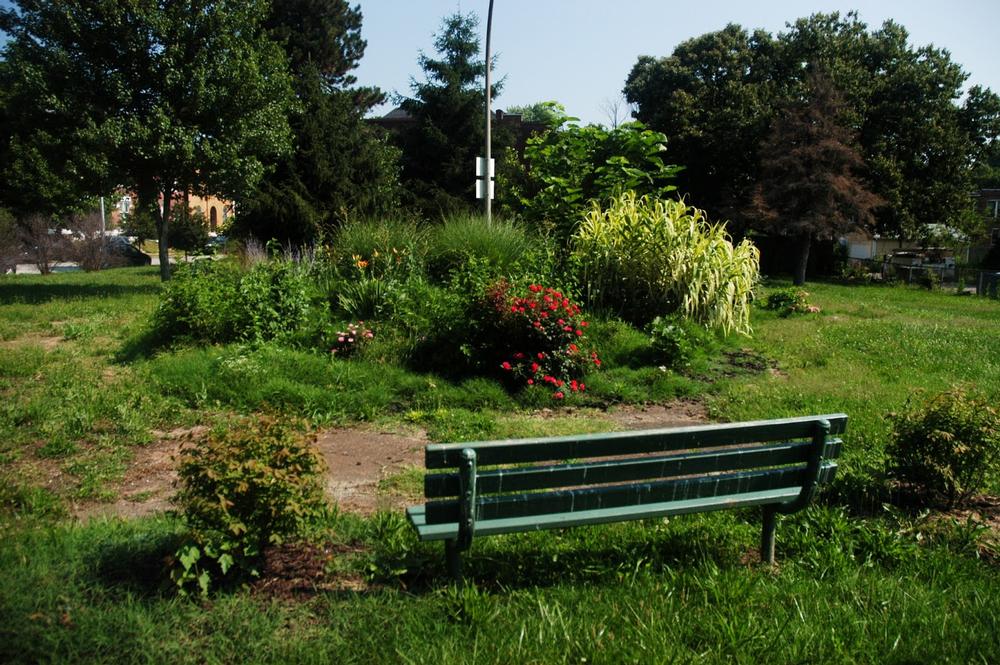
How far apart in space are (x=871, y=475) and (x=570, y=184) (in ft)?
30.8

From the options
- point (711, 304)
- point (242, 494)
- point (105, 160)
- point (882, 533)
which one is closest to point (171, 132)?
point (105, 160)

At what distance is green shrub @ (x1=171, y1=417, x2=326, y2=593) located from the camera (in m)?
3.10

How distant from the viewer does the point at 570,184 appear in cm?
1333

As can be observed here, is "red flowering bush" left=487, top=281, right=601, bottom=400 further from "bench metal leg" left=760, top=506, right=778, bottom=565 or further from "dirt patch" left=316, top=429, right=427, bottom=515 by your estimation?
"bench metal leg" left=760, top=506, right=778, bottom=565

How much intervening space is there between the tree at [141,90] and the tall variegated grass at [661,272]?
933 cm

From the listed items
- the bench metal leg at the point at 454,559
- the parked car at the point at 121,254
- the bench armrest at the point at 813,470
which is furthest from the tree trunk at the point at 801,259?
the parked car at the point at 121,254

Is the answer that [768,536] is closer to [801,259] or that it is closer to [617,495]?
[617,495]

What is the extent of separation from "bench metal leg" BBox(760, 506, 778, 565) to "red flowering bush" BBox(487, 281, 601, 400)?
3482mm

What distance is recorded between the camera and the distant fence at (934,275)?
22875 millimetres

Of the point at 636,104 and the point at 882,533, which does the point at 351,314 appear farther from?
the point at 636,104

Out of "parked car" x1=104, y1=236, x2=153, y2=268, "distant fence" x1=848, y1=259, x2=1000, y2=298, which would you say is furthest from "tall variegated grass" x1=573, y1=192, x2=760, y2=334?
"parked car" x1=104, y1=236, x2=153, y2=268

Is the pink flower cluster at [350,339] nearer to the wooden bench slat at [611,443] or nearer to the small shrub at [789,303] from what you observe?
the wooden bench slat at [611,443]

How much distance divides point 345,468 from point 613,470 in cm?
244

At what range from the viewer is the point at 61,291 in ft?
51.5
